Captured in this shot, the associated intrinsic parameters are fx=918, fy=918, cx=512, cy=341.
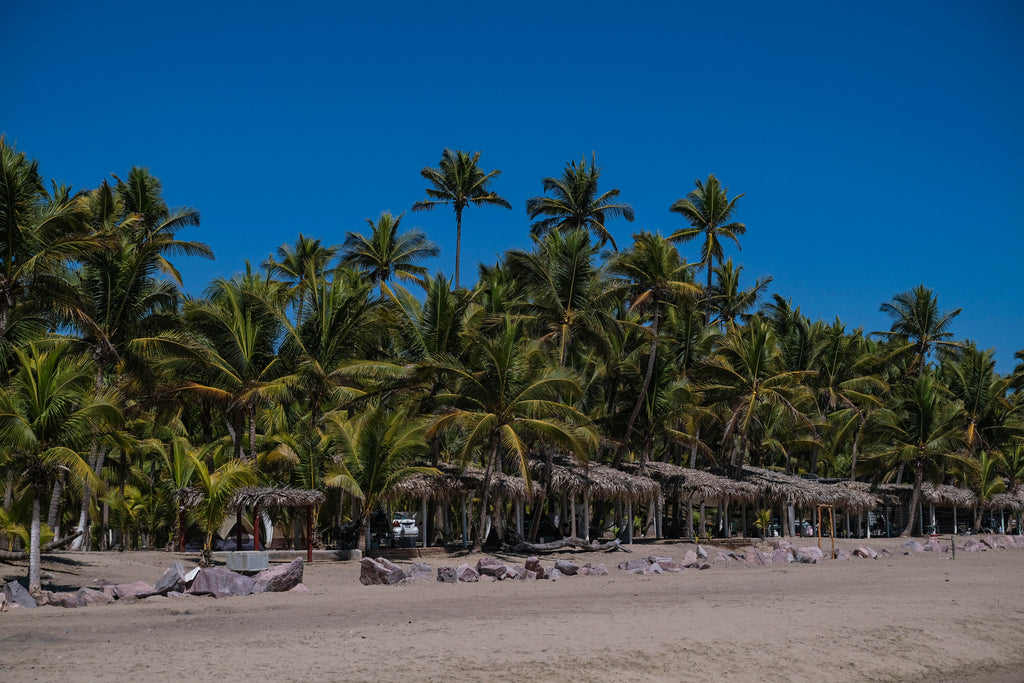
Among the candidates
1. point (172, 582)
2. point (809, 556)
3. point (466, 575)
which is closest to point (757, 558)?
point (809, 556)

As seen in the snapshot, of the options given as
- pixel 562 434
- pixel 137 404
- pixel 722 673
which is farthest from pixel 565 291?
pixel 722 673

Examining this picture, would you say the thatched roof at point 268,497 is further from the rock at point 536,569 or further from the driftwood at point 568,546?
the driftwood at point 568,546

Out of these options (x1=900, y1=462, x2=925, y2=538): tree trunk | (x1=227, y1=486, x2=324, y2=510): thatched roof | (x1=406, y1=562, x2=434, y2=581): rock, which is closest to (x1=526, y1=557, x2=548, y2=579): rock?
(x1=406, y1=562, x2=434, y2=581): rock

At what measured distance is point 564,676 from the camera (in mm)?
8227

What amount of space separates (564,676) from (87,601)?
8.01m

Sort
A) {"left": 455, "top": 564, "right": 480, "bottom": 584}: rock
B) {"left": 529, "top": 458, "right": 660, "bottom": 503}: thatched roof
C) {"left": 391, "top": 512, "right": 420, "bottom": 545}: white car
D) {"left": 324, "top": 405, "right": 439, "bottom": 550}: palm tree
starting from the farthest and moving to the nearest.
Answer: {"left": 391, "top": 512, "right": 420, "bottom": 545}: white car → {"left": 529, "top": 458, "right": 660, "bottom": 503}: thatched roof → {"left": 324, "top": 405, "right": 439, "bottom": 550}: palm tree → {"left": 455, "top": 564, "right": 480, "bottom": 584}: rock

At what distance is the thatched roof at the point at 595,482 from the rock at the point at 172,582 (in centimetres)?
1219

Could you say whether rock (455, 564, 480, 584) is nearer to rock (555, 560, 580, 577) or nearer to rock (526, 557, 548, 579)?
rock (526, 557, 548, 579)

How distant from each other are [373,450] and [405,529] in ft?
44.0

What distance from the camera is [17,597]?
12.3 meters

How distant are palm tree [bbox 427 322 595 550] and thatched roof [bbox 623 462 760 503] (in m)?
7.36

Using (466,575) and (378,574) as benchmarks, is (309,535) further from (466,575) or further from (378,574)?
(466,575)

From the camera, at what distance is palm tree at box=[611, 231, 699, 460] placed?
28.9 meters

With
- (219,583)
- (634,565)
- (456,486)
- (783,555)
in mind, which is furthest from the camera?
(783,555)
